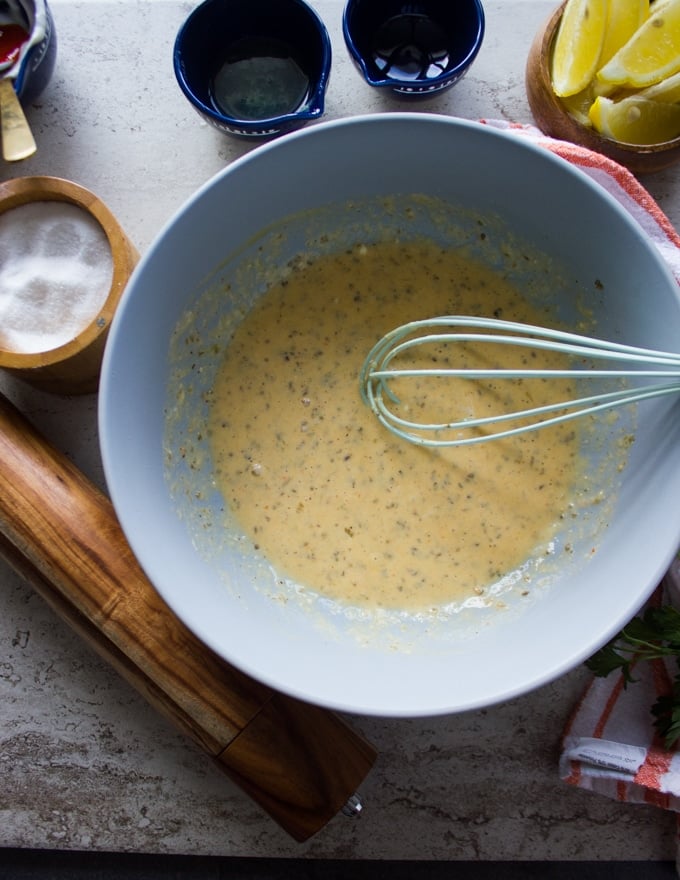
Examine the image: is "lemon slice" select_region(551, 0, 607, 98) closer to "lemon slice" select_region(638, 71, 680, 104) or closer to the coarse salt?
"lemon slice" select_region(638, 71, 680, 104)

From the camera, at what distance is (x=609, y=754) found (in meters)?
0.95

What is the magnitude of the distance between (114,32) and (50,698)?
0.85 metres

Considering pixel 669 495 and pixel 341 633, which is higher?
pixel 669 495

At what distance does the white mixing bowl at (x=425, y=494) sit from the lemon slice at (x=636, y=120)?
4.4 inches

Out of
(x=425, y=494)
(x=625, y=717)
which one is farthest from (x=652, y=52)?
(x=625, y=717)

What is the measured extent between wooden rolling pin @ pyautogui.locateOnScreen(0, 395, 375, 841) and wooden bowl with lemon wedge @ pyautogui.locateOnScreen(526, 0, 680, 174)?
0.69 m

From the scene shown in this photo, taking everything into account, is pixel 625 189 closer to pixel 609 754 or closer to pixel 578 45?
pixel 578 45

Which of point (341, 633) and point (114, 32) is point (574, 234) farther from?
point (114, 32)

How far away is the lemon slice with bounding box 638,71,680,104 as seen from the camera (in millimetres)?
854

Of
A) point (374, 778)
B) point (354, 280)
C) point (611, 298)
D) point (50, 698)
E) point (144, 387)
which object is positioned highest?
point (611, 298)

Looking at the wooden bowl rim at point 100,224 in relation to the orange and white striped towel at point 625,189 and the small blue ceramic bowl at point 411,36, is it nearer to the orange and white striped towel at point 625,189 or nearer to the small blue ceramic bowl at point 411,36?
the small blue ceramic bowl at point 411,36

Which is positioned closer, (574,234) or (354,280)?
(574,234)

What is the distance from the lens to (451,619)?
0.94 meters

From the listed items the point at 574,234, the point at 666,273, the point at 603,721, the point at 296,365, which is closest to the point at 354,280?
the point at 296,365
